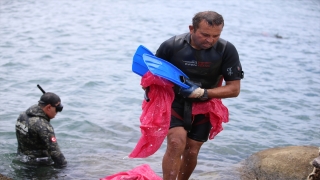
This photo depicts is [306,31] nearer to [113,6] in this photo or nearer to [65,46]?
[113,6]

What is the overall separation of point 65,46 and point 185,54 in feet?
39.4

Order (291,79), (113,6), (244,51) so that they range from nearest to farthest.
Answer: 1. (291,79)
2. (244,51)
3. (113,6)

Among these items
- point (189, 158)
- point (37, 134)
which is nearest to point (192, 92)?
point (189, 158)

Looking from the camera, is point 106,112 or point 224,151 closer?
point 224,151

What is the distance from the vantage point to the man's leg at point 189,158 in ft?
19.9

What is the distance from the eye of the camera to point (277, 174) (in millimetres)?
7516

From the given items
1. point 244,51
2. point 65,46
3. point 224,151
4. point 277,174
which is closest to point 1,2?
point 65,46

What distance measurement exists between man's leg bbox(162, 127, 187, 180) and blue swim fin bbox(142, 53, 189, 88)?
1.77 ft

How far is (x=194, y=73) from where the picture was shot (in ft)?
19.1

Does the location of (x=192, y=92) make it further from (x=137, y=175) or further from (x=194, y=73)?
(x=137, y=175)

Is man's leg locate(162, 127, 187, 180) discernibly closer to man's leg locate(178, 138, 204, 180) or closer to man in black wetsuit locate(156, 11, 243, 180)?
man in black wetsuit locate(156, 11, 243, 180)

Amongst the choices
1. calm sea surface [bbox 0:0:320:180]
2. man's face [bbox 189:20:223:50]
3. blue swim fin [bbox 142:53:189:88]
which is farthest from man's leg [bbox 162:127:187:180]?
calm sea surface [bbox 0:0:320:180]

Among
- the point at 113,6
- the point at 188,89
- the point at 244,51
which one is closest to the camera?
the point at 188,89

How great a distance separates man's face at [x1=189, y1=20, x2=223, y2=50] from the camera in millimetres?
5449
